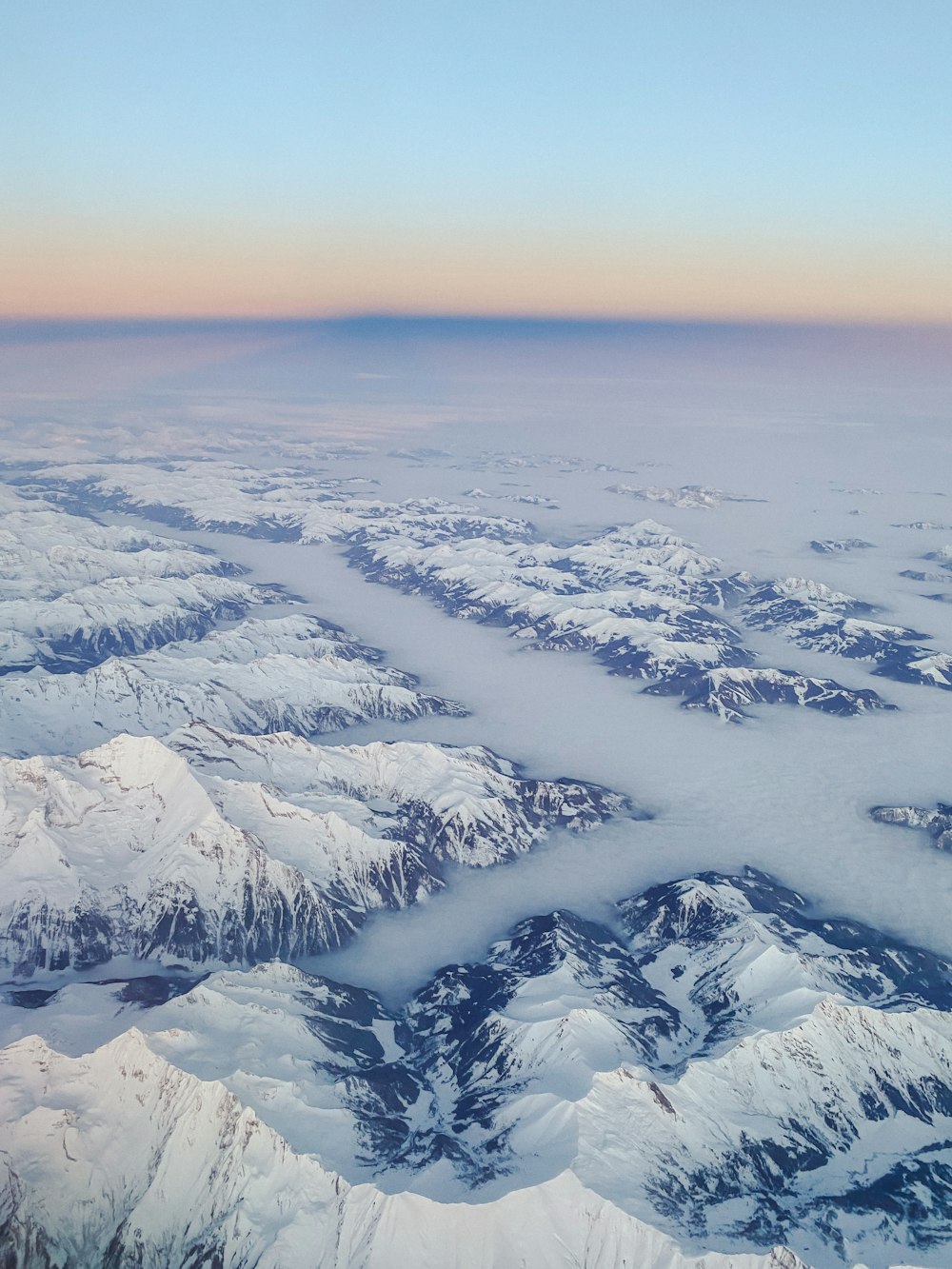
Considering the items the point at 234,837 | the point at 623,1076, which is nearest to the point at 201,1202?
the point at 623,1076

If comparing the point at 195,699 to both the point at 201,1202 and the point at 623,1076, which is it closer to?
the point at 201,1202

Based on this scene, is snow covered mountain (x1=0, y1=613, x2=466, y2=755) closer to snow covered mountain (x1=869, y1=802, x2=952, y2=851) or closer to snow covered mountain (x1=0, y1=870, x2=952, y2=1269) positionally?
snow covered mountain (x1=869, y1=802, x2=952, y2=851)

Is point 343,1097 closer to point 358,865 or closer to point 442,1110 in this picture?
point 442,1110

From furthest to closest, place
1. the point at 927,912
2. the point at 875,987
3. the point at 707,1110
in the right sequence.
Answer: the point at 927,912 → the point at 875,987 → the point at 707,1110

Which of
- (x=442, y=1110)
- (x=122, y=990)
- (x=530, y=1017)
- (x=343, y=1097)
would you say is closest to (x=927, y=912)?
(x=530, y=1017)

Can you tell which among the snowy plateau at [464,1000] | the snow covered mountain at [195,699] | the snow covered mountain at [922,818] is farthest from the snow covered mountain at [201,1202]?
the snow covered mountain at [195,699]
